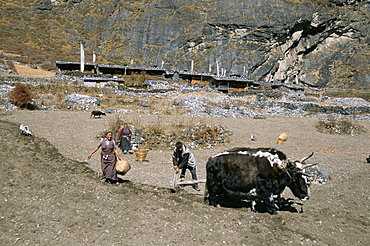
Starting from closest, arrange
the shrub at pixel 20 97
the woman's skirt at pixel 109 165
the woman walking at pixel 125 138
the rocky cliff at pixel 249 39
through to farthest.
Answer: the woman's skirt at pixel 109 165 → the woman walking at pixel 125 138 → the shrub at pixel 20 97 → the rocky cliff at pixel 249 39

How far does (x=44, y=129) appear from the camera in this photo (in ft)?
59.6

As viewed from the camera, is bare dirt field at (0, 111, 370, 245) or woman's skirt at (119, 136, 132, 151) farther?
woman's skirt at (119, 136, 132, 151)

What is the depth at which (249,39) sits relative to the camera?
84.0 meters

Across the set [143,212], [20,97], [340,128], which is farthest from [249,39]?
[143,212]

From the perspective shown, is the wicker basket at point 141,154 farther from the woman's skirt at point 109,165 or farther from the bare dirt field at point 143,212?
the woman's skirt at point 109,165

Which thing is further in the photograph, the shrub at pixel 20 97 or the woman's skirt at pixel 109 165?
the shrub at pixel 20 97

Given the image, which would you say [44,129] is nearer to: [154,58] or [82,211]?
[82,211]

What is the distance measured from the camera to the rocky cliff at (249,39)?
81438 mm

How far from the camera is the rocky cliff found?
81438mm

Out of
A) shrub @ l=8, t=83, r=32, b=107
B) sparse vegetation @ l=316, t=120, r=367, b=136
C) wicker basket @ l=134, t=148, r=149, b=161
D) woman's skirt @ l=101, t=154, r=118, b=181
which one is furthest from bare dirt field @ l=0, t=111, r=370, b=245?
shrub @ l=8, t=83, r=32, b=107

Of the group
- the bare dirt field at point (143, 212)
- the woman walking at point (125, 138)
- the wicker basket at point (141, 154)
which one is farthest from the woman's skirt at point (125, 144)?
the bare dirt field at point (143, 212)

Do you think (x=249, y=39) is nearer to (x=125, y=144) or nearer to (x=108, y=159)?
(x=125, y=144)

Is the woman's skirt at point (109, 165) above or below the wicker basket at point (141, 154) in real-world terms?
above

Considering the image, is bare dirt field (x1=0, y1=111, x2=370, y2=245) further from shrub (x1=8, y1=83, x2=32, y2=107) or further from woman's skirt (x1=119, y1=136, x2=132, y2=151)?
shrub (x1=8, y1=83, x2=32, y2=107)
